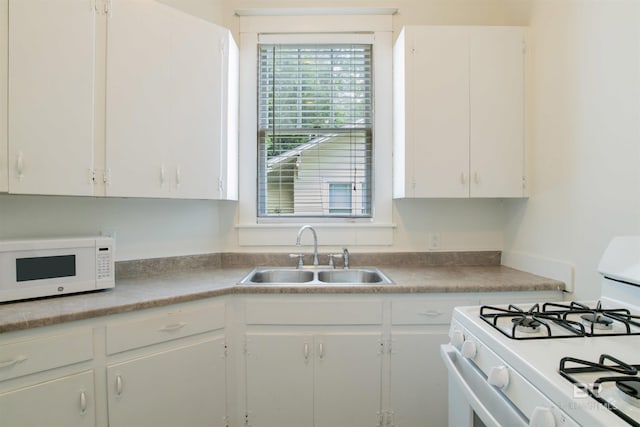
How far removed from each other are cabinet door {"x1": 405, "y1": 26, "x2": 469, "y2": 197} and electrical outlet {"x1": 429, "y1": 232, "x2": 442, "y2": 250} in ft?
1.39

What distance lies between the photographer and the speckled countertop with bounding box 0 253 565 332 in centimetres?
125

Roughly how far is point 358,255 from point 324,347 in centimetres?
78

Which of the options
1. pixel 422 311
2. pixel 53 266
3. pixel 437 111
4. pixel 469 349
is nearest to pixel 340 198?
pixel 437 111

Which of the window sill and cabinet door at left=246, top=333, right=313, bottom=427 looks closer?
cabinet door at left=246, top=333, right=313, bottom=427

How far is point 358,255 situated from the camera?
221cm

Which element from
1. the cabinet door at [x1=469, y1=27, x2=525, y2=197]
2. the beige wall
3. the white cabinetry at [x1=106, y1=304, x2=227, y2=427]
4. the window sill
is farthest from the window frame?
the beige wall

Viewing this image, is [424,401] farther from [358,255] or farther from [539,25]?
[539,25]

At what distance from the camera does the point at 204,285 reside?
164cm

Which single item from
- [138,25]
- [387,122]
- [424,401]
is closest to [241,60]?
[138,25]

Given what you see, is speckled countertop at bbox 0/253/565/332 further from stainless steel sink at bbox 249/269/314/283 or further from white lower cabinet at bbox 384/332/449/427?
white lower cabinet at bbox 384/332/449/427

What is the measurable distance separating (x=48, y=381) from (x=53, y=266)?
0.52 meters

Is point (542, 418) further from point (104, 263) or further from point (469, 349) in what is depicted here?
point (104, 263)

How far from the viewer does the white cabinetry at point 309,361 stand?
5.29ft

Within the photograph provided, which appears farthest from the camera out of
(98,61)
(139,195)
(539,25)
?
(539,25)
